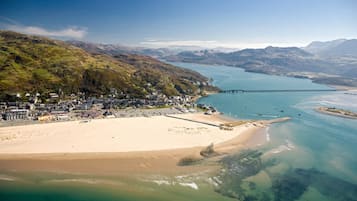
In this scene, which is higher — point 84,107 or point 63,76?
point 63,76

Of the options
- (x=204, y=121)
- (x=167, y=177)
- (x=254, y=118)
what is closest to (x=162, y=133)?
(x=204, y=121)

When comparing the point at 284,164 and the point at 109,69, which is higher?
the point at 109,69

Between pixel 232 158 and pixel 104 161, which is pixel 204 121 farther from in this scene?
pixel 104 161

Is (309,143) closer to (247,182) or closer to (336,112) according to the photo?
(247,182)

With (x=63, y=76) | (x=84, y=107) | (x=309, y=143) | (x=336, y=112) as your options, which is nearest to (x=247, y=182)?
(x=309, y=143)

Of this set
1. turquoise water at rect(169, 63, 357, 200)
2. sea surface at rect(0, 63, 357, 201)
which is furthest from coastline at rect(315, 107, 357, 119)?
sea surface at rect(0, 63, 357, 201)
